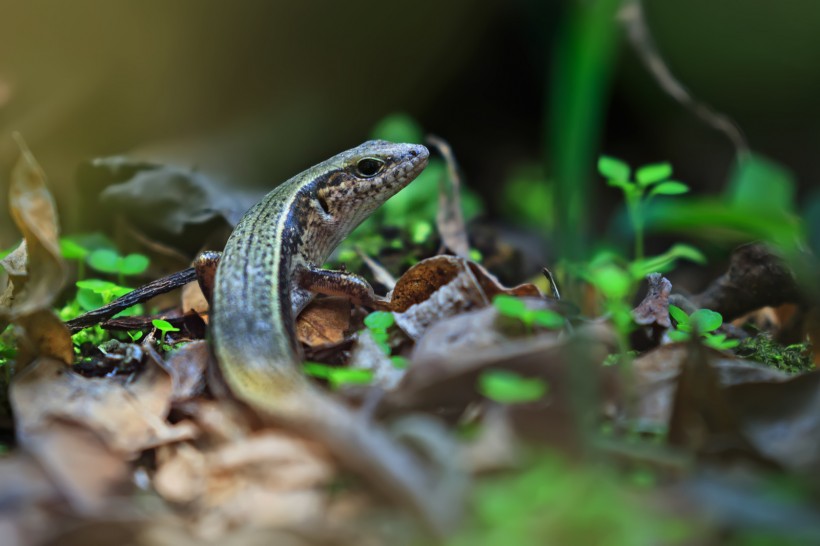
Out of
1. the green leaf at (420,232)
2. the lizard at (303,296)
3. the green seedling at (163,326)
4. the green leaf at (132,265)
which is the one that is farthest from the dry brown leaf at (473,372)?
the green leaf at (420,232)

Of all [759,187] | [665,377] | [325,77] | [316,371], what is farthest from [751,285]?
[325,77]

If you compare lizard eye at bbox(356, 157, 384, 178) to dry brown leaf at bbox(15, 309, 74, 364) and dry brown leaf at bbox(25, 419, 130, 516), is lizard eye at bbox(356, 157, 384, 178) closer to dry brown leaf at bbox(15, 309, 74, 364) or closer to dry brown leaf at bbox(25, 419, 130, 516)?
dry brown leaf at bbox(15, 309, 74, 364)

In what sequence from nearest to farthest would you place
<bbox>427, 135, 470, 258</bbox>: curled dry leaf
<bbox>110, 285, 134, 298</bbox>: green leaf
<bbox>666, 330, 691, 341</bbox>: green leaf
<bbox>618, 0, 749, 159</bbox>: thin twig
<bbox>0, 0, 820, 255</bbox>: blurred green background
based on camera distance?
<bbox>666, 330, 691, 341</bbox>: green leaf < <bbox>110, 285, 134, 298</bbox>: green leaf < <bbox>427, 135, 470, 258</bbox>: curled dry leaf < <bbox>618, 0, 749, 159</bbox>: thin twig < <bbox>0, 0, 820, 255</bbox>: blurred green background

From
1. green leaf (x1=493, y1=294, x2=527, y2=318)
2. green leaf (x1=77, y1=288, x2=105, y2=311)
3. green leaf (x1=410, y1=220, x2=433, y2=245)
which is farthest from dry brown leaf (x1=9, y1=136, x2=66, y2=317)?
green leaf (x1=410, y1=220, x2=433, y2=245)

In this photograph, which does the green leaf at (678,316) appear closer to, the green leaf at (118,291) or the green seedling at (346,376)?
the green seedling at (346,376)

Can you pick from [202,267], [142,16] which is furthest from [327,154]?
[202,267]

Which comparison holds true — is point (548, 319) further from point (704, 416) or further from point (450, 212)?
point (450, 212)
